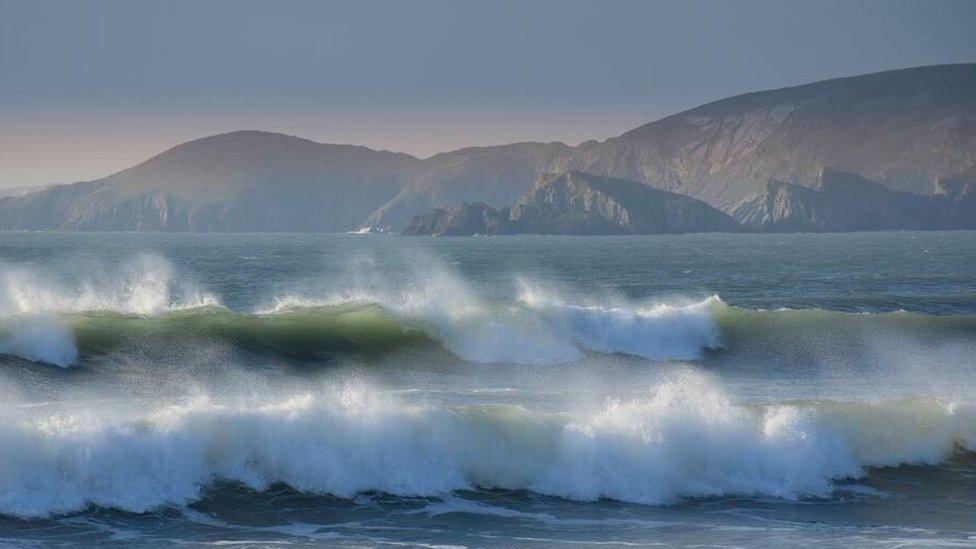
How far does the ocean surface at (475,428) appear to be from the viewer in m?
17.5

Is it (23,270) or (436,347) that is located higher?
(23,270)

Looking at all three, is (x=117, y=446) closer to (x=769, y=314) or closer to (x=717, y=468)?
(x=717, y=468)

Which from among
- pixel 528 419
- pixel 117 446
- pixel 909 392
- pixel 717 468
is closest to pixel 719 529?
pixel 717 468

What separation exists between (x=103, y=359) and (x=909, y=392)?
17.8 m

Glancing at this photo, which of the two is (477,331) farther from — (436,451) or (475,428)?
(436,451)

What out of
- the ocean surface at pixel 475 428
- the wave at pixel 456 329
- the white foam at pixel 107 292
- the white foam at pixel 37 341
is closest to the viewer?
the ocean surface at pixel 475 428

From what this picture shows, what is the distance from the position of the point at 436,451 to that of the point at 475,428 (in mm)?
822

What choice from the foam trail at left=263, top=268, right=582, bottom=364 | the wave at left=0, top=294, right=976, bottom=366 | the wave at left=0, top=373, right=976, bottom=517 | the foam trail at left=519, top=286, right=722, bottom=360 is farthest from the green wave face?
the wave at left=0, top=373, right=976, bottom=517

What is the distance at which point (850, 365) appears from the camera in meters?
32.5

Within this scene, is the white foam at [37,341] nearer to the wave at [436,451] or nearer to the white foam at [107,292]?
the white foam at [107,292]

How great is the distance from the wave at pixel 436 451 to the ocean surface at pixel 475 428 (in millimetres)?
40

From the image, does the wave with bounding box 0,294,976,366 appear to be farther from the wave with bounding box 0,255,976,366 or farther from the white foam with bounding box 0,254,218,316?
the white foam with bounding box 0,254,218,316

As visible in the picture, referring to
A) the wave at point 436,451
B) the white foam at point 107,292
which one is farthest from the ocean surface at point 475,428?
the white foam at point 107,292

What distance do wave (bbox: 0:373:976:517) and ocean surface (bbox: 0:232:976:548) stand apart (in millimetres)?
40
